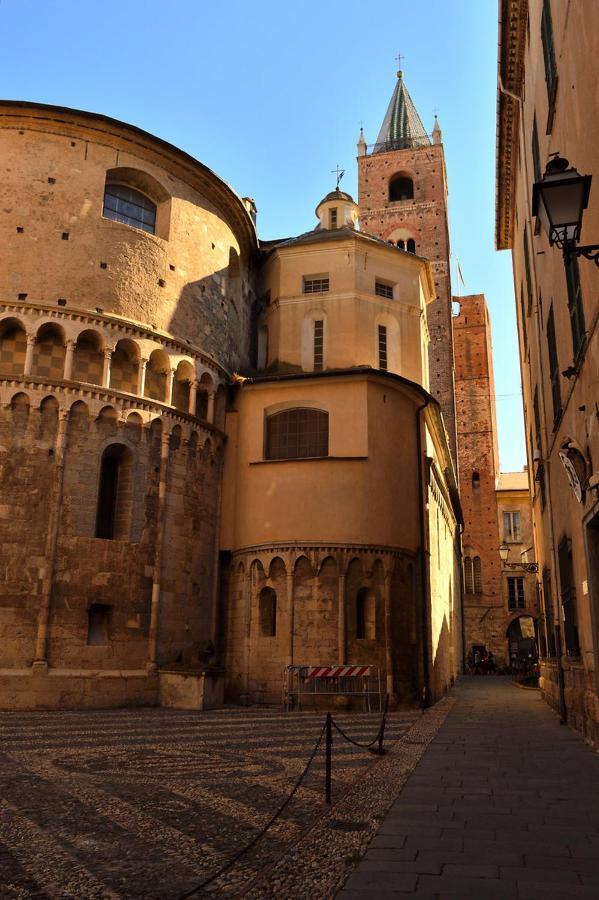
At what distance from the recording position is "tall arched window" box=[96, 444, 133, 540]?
19625mm

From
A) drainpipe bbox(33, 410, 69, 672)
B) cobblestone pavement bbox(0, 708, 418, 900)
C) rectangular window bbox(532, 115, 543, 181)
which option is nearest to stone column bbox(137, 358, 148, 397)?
drainpipe bbox(33, 410, 69, 672)

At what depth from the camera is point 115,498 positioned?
1997cm

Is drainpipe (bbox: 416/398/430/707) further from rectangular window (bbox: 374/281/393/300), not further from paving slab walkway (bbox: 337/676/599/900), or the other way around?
paving slab walkway (bbox: 337/676/599/900)

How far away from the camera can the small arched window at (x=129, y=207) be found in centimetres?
2172

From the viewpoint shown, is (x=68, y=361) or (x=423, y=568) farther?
(x=423, y=568)

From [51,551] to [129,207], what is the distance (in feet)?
34.5

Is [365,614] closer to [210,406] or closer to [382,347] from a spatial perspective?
[210,406]

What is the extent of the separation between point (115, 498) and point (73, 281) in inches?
233

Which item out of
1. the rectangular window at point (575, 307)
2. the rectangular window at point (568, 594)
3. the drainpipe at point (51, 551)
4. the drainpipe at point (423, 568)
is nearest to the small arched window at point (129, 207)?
the drainpipe at point (51, 551)

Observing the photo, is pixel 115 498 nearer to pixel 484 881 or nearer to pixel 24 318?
pixel 24 318

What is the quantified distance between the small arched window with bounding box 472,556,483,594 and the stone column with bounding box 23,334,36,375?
135 ft

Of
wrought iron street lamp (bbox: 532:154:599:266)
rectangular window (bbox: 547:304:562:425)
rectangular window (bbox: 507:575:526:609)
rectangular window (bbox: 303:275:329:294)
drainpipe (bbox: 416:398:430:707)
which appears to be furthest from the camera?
rectangular window (bbox: 507:575:526:609)

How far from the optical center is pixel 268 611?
2088 cm

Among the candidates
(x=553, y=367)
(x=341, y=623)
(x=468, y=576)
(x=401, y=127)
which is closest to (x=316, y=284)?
(x=341, y=623)
